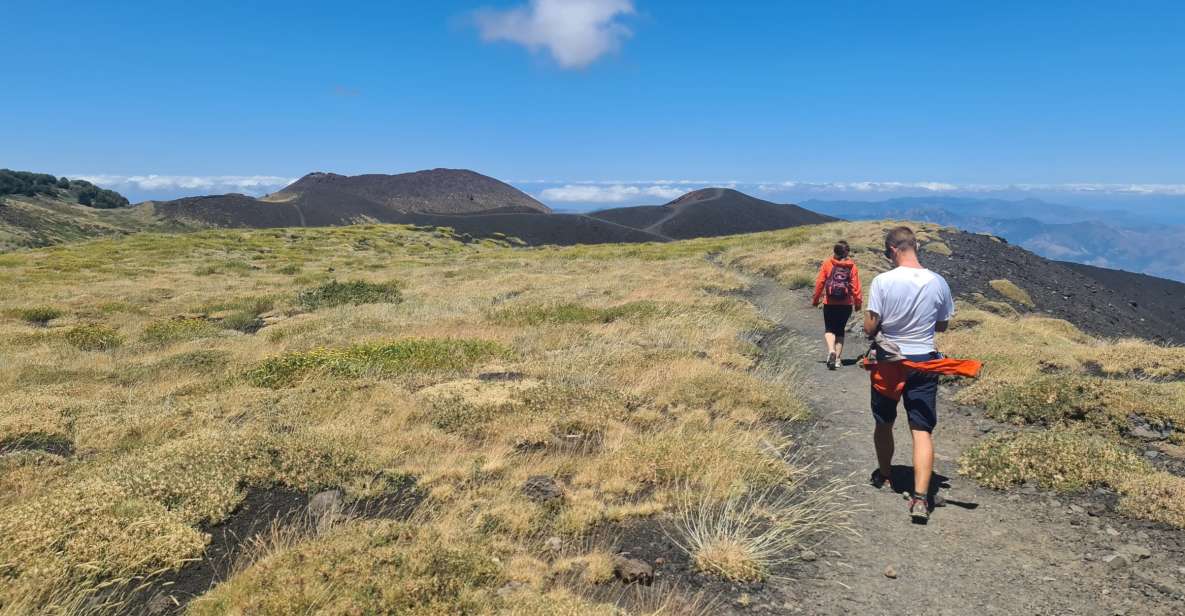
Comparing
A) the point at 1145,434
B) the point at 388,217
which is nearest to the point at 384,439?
the point at 1145,434

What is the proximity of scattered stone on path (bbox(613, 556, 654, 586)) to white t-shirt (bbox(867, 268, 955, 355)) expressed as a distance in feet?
11.3

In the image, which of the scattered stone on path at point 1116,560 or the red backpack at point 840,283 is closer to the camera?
the scattered stone on path at point 1116,560

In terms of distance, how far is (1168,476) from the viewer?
5961mm

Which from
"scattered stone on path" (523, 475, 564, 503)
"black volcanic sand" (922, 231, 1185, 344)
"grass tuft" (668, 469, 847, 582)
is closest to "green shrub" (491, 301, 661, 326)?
"scattered stone on path" (523, 475, 564, 503)

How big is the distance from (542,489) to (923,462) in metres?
3.79

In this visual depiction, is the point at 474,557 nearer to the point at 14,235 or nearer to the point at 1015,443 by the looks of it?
A: the point at 1015,443

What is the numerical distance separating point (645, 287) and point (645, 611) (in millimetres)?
18315

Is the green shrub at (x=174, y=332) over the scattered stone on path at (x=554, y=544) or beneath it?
beneath

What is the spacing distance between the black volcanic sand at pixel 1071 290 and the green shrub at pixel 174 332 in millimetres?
25833

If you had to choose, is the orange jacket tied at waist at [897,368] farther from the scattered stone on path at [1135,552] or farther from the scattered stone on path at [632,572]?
the scattered stone on path at [632,572]

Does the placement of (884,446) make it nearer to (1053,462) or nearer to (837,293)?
(1053,462)

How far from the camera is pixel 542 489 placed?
5934 millimetres

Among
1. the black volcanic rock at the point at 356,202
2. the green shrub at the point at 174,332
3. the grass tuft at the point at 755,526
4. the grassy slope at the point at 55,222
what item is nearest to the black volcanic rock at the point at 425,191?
the black volcanic rock at the point at 356,202

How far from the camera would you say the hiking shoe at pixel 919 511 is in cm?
558
